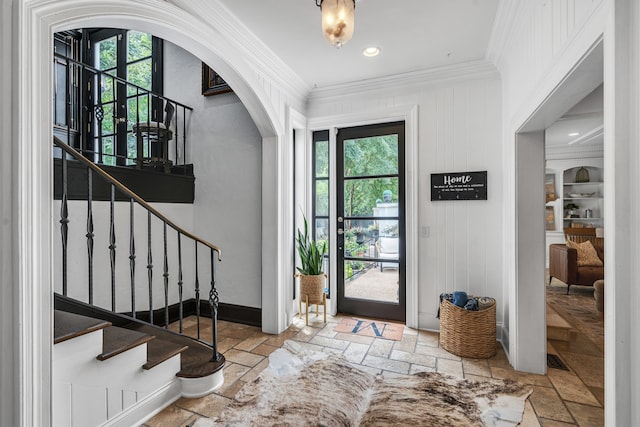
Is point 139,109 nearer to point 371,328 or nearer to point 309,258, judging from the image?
point 309,258

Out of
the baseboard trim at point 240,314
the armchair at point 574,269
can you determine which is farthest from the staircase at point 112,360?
the armchair at point 574,269

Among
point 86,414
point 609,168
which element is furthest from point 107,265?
point 609,168

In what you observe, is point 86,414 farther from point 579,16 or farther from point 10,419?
point 579,16

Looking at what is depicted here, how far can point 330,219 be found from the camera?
3750 mm

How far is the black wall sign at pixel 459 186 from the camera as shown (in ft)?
9.96

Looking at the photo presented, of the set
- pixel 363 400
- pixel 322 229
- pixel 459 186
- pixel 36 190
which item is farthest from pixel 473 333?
pixel 36 190

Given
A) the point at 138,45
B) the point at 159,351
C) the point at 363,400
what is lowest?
the point at 363,400

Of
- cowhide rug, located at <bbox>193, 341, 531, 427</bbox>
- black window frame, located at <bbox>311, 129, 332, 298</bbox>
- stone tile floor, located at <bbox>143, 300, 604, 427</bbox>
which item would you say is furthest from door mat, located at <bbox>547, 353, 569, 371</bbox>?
black window frame, located at <bbox>311, 129, 332, 298</bbox>

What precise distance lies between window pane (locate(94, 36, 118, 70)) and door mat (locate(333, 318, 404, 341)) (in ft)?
16.6

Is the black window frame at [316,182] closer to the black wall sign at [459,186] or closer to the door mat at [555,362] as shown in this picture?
the black wall sign at [459,186]

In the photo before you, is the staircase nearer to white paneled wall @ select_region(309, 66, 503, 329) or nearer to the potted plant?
the potted plant

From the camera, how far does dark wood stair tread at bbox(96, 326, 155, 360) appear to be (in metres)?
1.73

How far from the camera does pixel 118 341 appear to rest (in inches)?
74.5

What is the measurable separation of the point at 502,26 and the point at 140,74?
4.50 meters
